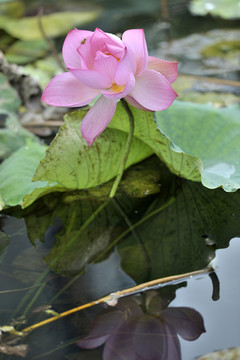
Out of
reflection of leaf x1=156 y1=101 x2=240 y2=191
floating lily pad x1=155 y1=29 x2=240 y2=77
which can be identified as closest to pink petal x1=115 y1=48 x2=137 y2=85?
reflection of leaf x1=156 y1=101 x2=240 y2=191

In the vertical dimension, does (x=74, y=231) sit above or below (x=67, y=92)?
below

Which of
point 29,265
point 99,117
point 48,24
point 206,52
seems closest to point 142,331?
point 29,265

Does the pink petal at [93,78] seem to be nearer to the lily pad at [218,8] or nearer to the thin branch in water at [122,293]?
the thin branch in water at [122,293]

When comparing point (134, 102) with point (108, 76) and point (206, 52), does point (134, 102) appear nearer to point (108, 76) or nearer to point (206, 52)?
point (108, 76)

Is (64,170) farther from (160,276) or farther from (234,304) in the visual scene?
(234,304)

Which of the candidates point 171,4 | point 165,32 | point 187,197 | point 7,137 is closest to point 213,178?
point 187,197

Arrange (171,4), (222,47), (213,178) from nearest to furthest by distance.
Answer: (213,178)
(222,47)
(171,4)

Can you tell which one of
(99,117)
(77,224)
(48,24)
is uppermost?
(99,117)
